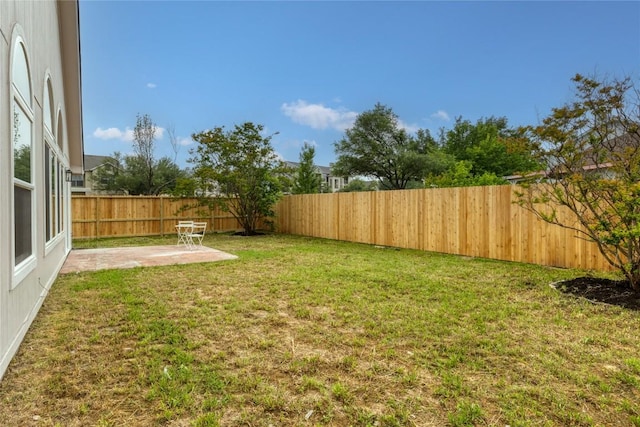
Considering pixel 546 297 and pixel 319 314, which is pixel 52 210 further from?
pixel 546 297

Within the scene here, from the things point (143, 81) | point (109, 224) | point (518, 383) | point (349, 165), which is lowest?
point (518, 383)

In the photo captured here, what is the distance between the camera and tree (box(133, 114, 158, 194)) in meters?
21.5

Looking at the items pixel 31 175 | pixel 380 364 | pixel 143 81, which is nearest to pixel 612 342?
pixel 380 364

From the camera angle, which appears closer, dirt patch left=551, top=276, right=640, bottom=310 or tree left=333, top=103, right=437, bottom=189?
dirt patch left=551, top=276, right=640, bottom=310

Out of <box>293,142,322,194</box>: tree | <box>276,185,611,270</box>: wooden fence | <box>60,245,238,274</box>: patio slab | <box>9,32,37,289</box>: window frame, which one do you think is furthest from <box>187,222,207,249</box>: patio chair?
<box>293,142,322,194</box>: tree

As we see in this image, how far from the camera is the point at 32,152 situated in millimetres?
4000

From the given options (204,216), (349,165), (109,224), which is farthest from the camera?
(349,165)

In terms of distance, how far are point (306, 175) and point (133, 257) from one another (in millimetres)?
18400

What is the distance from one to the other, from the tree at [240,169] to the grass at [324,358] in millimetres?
8765

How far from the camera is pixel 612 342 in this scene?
10.4 ft

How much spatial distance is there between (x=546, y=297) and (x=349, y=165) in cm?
2695

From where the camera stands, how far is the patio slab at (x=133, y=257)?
280 inches

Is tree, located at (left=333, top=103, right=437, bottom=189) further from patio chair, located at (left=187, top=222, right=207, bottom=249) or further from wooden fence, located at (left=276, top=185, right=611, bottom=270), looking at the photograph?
patio chair, located at (left=187, top=222, right=207, bottom=249)

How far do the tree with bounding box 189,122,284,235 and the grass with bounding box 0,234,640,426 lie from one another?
28.8 feet
